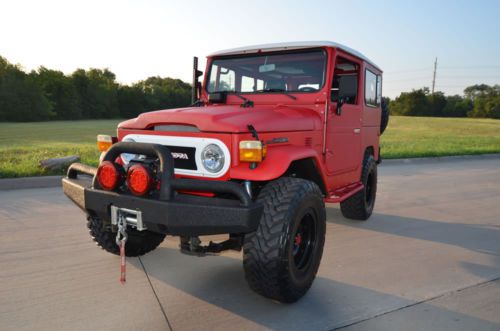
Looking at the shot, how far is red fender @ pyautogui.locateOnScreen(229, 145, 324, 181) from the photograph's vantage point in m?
2.83

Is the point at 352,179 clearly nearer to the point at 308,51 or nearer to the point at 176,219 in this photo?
the point at 308,51

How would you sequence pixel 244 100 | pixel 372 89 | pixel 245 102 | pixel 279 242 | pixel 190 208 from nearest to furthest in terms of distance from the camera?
pixel 190 208, pixel 279 242, pixel 245 102, pixel 244 100, pixel 372 89

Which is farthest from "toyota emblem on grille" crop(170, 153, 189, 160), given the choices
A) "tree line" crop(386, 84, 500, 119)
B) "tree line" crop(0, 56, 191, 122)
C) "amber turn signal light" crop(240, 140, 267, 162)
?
"tree line" crop(386, 84, 500, 119)

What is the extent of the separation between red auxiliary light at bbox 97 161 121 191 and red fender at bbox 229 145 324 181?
82cm

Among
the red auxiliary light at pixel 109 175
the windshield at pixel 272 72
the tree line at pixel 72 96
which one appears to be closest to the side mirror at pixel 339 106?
the windshield at pixel 272 72

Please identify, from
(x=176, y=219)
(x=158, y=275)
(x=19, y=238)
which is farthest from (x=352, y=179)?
(x=19, y=238)

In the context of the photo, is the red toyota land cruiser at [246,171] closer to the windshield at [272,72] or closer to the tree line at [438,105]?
the windshield at [272,72]

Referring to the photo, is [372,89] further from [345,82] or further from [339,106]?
[345,82]

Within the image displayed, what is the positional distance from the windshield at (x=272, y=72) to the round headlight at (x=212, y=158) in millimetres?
1479

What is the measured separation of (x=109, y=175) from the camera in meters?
2.83

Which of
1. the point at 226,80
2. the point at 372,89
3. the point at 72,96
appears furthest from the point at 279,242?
the point at 72,96

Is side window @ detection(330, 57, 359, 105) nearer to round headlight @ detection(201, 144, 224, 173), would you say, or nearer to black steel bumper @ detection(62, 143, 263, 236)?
round headlight @ detection(201, 144, 224, 173)

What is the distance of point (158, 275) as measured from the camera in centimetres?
355

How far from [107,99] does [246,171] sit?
71.6 m
